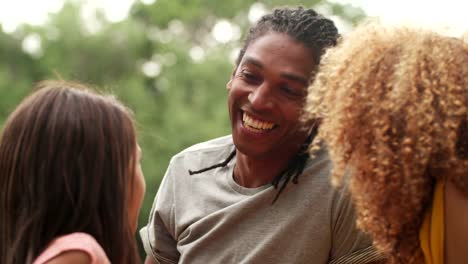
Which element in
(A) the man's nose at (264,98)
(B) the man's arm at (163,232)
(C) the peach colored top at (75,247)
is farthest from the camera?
(B) the man's arm at (163,232)

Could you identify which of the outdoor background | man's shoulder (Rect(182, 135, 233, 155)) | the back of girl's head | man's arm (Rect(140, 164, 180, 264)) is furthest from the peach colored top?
the outdoor background

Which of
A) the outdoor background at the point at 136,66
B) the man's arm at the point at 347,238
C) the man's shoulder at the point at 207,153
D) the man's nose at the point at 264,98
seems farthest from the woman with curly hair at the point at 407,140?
the outdoor background at the point at 136,66

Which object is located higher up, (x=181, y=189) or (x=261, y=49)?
(x=261, y=49)

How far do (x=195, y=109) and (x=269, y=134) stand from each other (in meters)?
6.62

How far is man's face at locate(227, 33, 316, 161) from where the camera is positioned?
78.7 inches

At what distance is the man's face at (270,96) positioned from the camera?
2.00 m

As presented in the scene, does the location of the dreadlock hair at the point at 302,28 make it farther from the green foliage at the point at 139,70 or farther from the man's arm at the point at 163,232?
the green foliage at the point at 139,70

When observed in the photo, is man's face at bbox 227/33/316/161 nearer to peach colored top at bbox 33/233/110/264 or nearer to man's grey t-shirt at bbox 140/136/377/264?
man's grey t-shirt at bbox 140/136/377/264

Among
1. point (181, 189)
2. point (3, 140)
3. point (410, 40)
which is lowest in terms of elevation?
point (181, 189)

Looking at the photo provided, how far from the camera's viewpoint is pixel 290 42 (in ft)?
6.66

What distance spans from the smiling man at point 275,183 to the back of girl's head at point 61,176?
0.32 metres

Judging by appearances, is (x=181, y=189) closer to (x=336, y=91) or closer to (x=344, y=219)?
(x=344, y=219)

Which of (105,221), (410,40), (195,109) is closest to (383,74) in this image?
(410,40)

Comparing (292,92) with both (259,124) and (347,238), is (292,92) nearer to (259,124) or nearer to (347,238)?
(259,124)
